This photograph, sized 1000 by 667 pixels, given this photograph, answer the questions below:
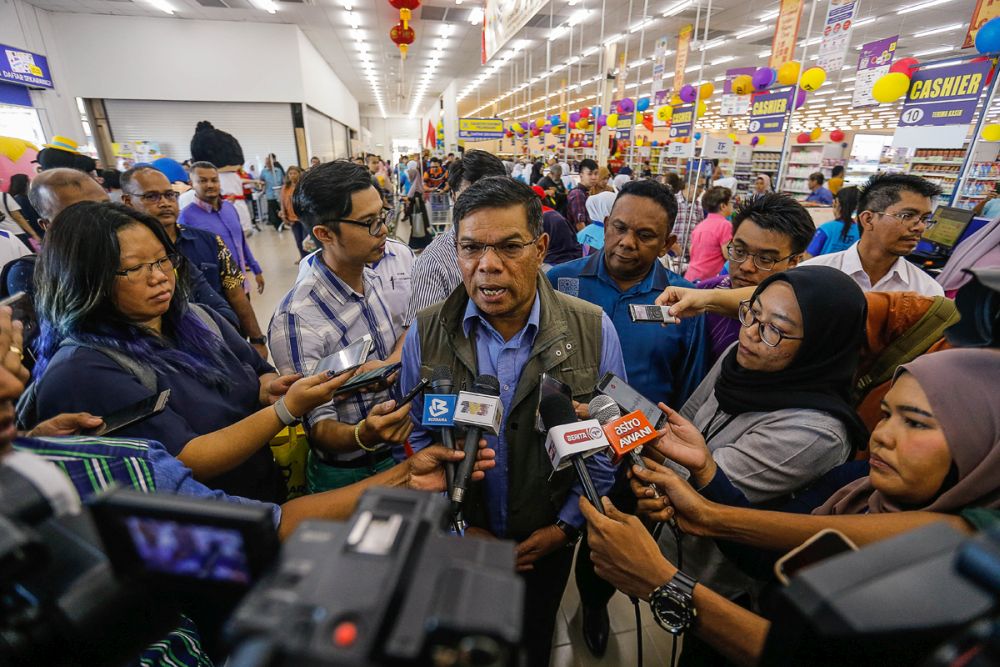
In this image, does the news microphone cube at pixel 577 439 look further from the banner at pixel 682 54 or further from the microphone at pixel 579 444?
the banner at pixel 682 54

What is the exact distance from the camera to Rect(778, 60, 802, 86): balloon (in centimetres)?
571

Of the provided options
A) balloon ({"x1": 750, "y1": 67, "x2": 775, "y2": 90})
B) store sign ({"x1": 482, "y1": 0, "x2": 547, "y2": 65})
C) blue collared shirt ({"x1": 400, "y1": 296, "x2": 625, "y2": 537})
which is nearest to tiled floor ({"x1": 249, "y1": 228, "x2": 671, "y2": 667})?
blue collared shirt ({"x1": 400, "y1": 296, "x2": 625, "y2": 537})

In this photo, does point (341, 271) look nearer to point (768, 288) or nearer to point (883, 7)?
point (768, 288)

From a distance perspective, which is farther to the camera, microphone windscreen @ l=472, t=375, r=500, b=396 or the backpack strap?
the backpack strap

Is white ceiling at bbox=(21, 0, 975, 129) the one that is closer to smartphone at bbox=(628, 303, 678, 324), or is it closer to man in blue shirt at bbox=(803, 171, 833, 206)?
man in blue shirt at bbox=(803, 171, 833, 206)

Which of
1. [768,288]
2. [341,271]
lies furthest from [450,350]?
[768,288]

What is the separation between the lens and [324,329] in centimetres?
160

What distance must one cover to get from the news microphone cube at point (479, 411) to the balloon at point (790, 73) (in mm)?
6904

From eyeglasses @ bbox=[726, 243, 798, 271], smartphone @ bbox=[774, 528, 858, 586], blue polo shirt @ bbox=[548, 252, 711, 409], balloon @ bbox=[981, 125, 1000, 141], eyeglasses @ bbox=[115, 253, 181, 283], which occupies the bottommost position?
blue polo shirt @ bbox=[548, 252, 711, 409]

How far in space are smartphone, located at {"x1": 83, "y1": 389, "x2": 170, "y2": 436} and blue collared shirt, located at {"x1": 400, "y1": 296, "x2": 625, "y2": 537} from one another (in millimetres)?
631

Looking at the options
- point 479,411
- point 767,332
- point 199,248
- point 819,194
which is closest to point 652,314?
point 767,332

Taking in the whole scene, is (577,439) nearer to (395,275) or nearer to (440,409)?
(440,409)

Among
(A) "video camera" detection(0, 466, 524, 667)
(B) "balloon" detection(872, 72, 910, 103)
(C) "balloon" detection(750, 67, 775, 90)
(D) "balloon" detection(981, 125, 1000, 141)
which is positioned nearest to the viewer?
(A) "video camera" detection(0, 466, 524, 667)

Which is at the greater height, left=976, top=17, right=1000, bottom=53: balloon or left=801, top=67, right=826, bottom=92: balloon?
left=801, top=67, right=826, bottom=92: balloon
